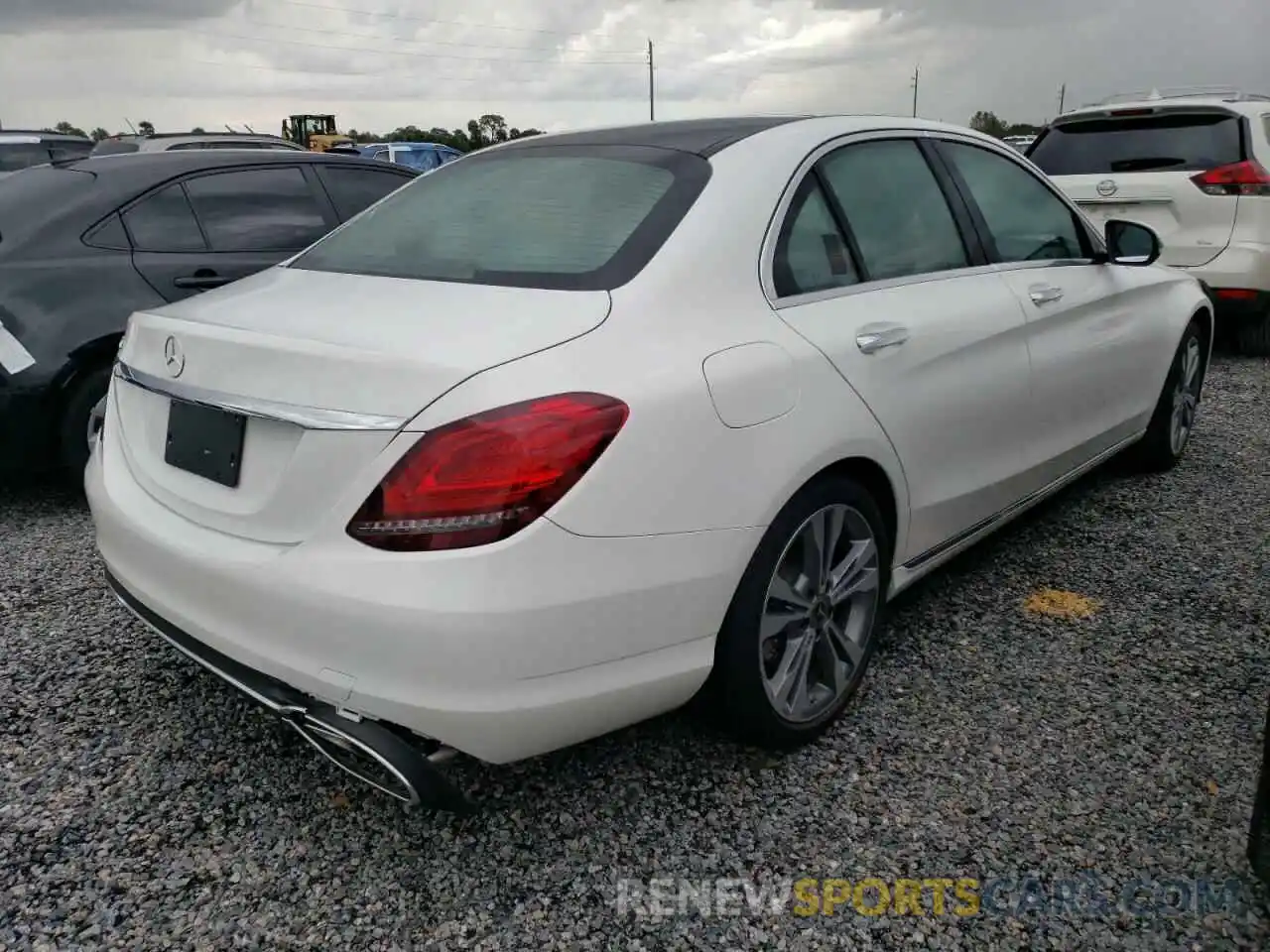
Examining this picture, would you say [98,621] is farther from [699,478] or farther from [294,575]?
[699,478]

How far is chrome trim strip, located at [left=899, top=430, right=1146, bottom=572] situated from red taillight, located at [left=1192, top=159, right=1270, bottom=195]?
3.65m

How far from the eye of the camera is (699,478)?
2.09 metres

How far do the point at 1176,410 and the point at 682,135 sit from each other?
3005mm

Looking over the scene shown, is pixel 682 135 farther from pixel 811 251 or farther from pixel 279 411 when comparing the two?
pixel 279 411

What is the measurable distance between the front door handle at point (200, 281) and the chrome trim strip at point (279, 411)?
2.19 metres

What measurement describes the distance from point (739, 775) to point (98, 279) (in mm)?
3380

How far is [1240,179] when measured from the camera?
266 inches

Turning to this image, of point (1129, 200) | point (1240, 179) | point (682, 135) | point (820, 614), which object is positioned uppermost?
point (682, 135)

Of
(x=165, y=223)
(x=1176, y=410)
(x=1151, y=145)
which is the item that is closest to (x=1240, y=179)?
(x=1151, y=145)

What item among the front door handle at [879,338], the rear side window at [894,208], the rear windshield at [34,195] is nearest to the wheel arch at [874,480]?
the front door handle at [879,338]

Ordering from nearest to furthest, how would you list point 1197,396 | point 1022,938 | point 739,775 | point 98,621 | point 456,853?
point 1022,938 < point 456,853 < point 739,775 < point 98,621 < point 1197,396

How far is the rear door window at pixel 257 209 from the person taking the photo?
476cm

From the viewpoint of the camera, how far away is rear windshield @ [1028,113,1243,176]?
6.90 m

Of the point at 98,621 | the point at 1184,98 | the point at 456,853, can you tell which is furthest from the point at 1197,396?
the point at 98,621
